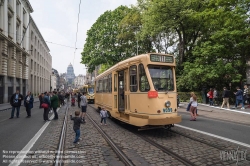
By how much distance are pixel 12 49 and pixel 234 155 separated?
107 ft

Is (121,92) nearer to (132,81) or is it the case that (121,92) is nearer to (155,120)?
(132,81)

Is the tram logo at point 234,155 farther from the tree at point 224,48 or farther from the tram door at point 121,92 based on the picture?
the tree at point 224,48

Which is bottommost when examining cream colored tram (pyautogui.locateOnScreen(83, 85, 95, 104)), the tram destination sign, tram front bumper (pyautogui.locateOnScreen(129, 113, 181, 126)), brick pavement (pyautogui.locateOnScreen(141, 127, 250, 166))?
brick pavement (pyautogui.locateOnScreen(141, 127, 250, 166))

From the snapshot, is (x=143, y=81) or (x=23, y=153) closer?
(x=23, y=153)

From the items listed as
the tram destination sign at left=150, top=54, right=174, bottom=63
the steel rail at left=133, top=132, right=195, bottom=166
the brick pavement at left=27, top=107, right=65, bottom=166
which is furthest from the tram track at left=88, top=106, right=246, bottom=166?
the brick pavement at left=27, top=107, right=65, bottom=166

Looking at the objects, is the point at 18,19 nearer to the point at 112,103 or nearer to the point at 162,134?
the point at 112,103

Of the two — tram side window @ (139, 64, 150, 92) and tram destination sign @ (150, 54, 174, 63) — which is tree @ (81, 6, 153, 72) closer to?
tram destination sign @ (150, 54, 174, 63)

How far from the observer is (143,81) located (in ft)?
24.4

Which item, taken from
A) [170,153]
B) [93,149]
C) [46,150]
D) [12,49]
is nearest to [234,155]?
[170,153]

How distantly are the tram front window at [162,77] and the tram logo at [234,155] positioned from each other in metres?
2.99

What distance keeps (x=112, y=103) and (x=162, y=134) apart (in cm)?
354

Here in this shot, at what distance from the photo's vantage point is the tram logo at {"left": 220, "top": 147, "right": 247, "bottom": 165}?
487 cm

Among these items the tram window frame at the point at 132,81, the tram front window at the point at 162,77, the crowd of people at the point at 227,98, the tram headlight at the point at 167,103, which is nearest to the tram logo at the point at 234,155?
the tram headlight at the point at 167,103

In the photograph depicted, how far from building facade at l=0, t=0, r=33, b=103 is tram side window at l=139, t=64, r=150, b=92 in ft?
59.5
